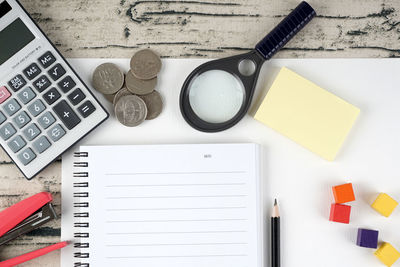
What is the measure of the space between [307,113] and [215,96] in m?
0.14

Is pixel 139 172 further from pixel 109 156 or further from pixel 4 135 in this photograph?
pixel 4 135

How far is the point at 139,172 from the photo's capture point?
585 millimetres

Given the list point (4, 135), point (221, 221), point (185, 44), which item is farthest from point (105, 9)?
point (221, 221)

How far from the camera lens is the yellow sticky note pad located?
1.93ft

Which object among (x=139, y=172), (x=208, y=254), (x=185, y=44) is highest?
(x=185, y=44)

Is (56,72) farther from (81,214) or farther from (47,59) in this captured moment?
(81,214)

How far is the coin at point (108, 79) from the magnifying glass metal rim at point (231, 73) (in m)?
0.10

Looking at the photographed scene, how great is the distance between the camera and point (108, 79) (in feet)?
1.94

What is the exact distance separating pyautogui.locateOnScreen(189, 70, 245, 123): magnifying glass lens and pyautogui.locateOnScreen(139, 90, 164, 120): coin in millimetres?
48

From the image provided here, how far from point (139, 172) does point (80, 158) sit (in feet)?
0.30

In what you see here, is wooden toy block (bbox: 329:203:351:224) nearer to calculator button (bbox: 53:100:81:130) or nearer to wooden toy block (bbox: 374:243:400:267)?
wooden toy block (bbox: 374:243:400:267)

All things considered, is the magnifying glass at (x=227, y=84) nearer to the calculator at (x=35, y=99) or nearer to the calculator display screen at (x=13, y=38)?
the calculator at (x=35, y=99)

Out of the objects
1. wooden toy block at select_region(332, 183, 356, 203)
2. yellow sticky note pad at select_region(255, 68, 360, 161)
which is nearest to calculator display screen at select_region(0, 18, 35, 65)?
yellow sticky note pad at select_region(255, 68, 360, 161)

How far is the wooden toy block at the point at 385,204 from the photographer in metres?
0.58
